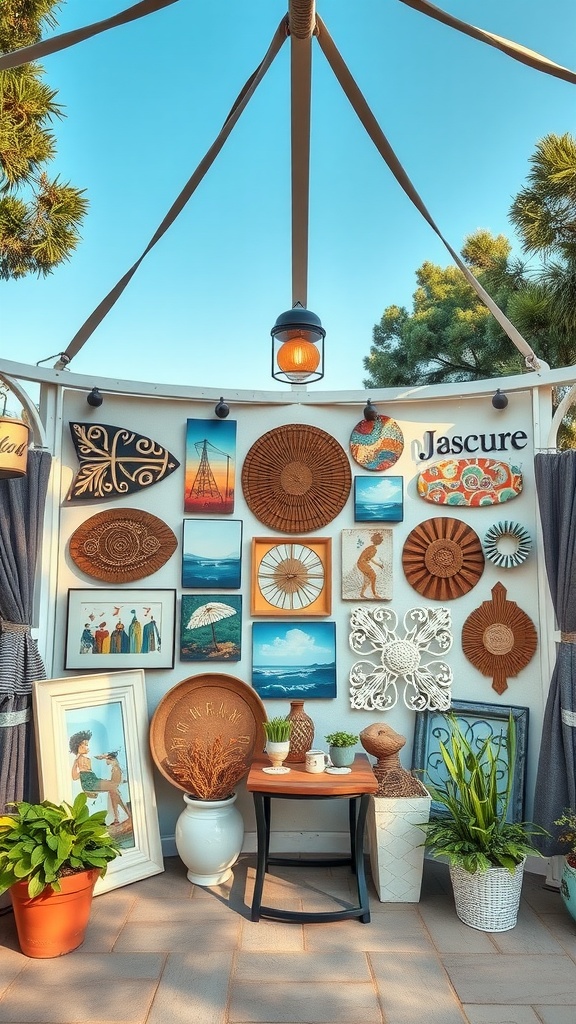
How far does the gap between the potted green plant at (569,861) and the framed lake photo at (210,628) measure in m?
1.64

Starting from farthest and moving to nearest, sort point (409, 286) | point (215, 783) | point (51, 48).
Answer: point (409, 286) → point (215, 783) → point (51, 48)

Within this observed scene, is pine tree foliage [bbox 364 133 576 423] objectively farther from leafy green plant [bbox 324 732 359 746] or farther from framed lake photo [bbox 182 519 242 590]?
leafy green plant [bbox 324 732 359 746]

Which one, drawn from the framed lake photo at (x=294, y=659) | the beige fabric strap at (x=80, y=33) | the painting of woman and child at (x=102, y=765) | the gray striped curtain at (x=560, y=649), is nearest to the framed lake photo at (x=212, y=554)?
the framed lake photo at (x=294, y=659)

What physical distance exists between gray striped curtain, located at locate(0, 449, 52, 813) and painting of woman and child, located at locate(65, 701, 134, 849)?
0.19 metres

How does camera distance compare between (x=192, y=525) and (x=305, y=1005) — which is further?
(x=192, y=525)

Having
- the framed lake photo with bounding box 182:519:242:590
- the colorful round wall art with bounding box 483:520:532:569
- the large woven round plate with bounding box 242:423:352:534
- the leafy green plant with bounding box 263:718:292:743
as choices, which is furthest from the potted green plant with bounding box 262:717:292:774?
the colorful round wall art with bounding box 483:520:532:569

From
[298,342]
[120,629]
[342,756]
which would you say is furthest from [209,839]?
[298,342]

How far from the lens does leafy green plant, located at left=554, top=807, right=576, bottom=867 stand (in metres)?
2.56

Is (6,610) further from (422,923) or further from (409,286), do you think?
(409,286)

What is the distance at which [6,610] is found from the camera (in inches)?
114

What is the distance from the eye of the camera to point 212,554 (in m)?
3.38

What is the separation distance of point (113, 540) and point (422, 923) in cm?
220

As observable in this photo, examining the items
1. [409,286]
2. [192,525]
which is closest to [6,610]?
[192,525]

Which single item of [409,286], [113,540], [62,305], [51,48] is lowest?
[113,540]
